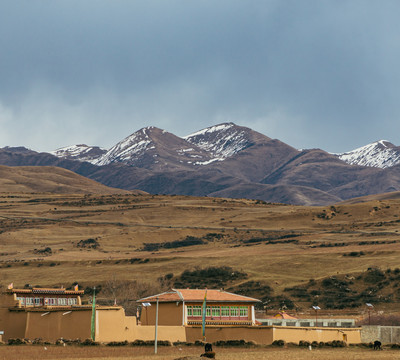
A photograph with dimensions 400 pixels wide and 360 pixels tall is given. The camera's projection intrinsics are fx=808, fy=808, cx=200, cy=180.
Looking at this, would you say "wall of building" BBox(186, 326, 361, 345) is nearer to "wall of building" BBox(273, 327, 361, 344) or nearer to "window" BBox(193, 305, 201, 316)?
"wall of building" BBox(273, 327, 361, 344)

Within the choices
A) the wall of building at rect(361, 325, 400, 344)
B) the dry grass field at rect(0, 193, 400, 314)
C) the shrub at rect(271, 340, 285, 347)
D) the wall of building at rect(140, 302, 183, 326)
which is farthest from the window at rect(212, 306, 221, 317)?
the dry grass field at rect(0, 193, 400, 314)

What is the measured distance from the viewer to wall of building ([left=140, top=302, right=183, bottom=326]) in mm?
70875

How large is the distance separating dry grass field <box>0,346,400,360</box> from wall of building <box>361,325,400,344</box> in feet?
35.5

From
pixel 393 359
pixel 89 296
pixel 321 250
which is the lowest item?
pixel 393 359

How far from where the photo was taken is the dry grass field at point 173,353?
5288cm

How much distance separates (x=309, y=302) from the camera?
100m

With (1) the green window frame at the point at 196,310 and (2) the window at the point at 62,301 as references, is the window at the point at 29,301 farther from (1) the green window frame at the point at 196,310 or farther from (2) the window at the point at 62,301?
(1) the green window frame at the point at 196,310

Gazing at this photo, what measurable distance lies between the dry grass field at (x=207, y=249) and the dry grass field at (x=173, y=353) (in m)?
47.5

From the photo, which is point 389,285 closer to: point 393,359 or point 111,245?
point 393,359


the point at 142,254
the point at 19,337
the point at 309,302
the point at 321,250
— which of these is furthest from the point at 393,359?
the point at 142,254

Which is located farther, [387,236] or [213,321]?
[387,236]

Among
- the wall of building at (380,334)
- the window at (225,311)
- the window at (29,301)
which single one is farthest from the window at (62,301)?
the wall of building at (380,334)

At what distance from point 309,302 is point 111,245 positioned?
7311cm

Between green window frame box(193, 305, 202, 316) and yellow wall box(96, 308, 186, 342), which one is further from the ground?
green window frame box(193, 305, 202, 316)
